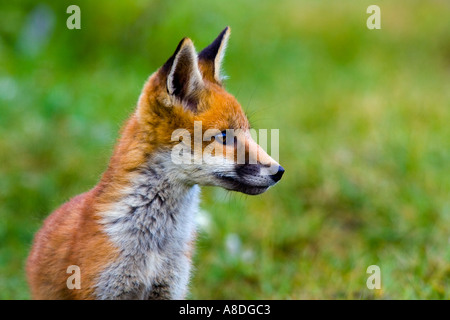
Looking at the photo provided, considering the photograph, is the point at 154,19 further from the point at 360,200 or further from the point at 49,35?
the point at 360,200

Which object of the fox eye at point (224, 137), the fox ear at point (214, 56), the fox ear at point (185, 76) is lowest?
the fox eye at point (224, 137)

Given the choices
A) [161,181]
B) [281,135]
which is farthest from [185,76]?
[281,135]

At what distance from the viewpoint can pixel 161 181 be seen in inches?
163

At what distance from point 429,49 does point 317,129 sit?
4281 millimetres

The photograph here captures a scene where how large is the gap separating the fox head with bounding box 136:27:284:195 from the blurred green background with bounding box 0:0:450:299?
2.68 ft

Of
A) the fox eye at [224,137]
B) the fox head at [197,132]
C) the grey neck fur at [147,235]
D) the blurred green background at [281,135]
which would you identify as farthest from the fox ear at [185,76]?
the blurred green background at [281,135]

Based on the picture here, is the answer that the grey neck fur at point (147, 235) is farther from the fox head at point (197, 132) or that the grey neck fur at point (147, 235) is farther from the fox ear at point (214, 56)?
the fox ear at point (214, 56)

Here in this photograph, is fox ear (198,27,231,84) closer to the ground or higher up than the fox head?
higher up

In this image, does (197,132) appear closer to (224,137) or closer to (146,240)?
(224,137)

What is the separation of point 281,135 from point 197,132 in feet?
15.1

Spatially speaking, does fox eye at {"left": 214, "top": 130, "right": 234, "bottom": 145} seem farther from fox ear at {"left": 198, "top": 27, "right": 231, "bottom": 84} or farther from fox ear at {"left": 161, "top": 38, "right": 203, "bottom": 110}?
fox ear at {"left": 198, "top": 27, "right": 231, "bottom": 84}

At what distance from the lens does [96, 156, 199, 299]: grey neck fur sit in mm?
4125

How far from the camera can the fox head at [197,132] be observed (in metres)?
3.94

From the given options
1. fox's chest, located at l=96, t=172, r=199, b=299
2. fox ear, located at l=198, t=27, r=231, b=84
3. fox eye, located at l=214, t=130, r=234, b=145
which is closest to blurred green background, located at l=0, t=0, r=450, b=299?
fox ear, located at l=198, t=27, r=231, b=84
